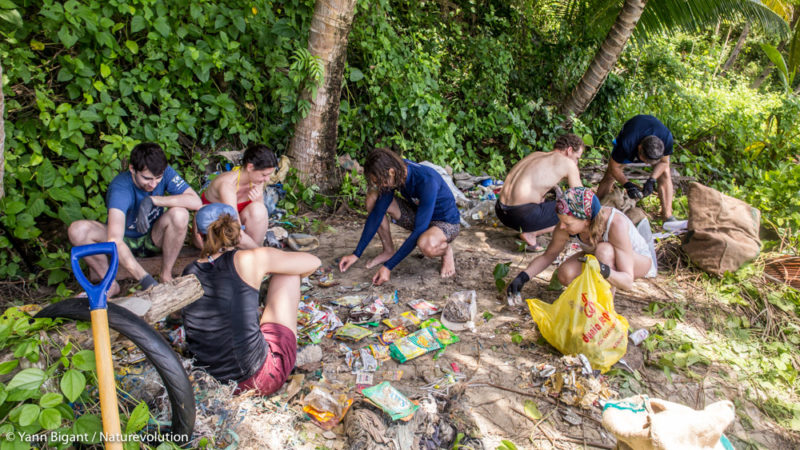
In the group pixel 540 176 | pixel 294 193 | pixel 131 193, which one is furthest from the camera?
pixel 294 193

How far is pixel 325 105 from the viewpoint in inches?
184

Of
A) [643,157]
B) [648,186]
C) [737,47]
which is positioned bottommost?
[648,186]

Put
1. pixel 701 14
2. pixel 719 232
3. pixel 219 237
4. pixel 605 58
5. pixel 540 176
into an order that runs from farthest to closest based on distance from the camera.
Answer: pixel 605 58 → pixel 701 14 → pixel 540 176 → pixel 719 232 → pixel 219 237

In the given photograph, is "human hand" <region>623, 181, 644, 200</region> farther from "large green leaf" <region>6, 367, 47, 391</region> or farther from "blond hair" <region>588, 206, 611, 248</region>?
"large green leaf" <region>6, 367, 47, 391</region>

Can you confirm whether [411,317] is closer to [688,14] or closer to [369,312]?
[369,312]

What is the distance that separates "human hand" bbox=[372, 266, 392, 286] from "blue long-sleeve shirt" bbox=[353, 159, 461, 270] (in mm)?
35

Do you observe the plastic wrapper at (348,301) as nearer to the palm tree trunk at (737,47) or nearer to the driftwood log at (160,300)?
the driftwood log at (160,300)

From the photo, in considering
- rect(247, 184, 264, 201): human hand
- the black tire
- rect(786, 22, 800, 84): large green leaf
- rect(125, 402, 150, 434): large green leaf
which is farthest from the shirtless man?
rect(786, 22, 800, 84): large green leaf

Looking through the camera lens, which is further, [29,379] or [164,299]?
[164,299]

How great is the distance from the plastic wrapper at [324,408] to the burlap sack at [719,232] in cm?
349

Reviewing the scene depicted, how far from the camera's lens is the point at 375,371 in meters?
2.74

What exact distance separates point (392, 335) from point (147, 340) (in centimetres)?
170

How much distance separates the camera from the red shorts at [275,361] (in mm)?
2335

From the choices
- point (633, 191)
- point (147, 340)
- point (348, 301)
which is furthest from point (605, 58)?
point (147, 340)
